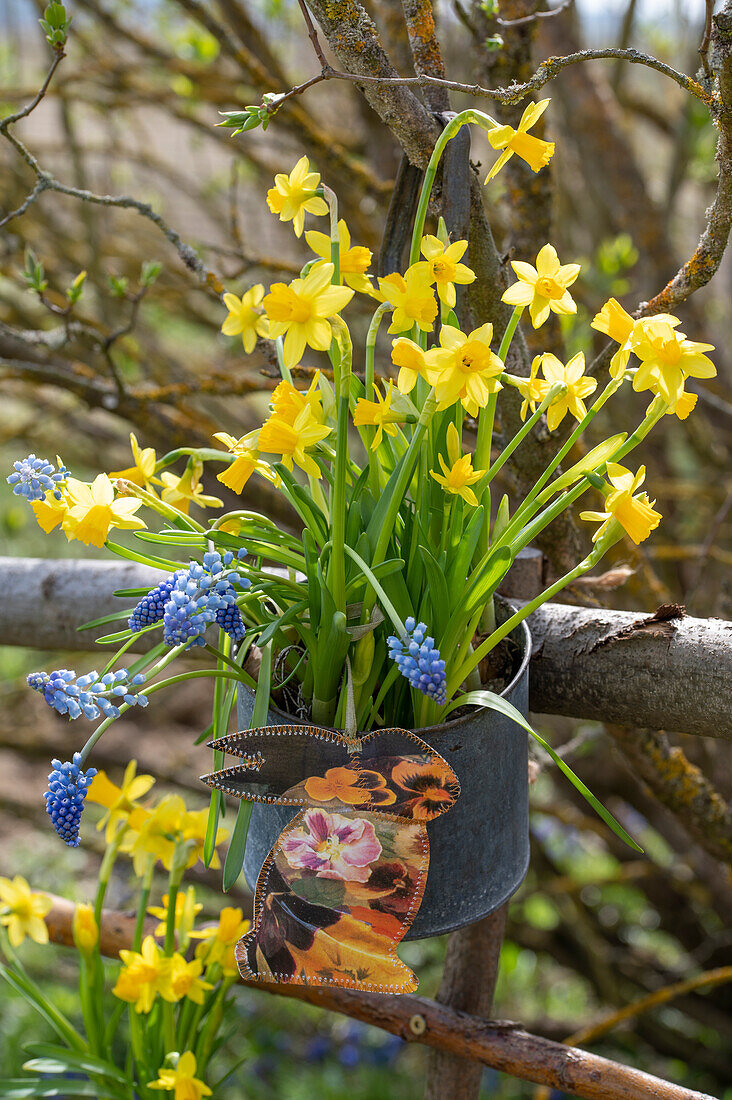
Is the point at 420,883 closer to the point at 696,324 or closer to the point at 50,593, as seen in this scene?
the point at 50,593

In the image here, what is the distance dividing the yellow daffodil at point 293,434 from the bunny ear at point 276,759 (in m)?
0.17

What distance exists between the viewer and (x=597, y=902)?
2.25 m

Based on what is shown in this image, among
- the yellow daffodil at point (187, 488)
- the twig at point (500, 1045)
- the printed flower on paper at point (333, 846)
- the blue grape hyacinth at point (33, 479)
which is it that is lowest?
the twig at point (500, 1045)

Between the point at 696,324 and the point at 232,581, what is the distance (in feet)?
5.07

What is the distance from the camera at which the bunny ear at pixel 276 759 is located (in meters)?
0.52

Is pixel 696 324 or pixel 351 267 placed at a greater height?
pixel 696 324

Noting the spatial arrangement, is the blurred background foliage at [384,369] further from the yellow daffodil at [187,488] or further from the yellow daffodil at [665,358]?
the yellow daffodil at [665,358]

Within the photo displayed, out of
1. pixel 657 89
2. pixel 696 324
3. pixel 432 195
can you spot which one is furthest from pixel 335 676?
pixel 657 89

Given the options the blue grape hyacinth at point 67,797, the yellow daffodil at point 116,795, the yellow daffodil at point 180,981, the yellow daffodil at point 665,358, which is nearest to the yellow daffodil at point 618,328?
the yellow daffodil at point 665,358

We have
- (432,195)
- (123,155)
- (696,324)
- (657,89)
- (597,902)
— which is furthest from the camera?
(657,89)

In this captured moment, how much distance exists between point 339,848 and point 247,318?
37 centimetres

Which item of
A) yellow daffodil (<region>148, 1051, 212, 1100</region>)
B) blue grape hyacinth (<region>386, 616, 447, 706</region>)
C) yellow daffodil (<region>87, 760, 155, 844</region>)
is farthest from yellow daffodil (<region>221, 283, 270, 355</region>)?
yellow daffodil (<region>148, 1051, 212, 1100</region>)

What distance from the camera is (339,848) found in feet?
1.79

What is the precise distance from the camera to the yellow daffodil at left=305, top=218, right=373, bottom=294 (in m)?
0.57
